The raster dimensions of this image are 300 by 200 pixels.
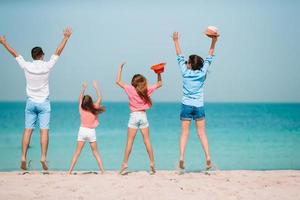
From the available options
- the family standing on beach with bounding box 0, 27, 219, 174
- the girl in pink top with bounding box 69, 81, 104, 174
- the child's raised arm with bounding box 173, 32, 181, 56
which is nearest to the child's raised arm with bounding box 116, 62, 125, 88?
the family standing on beach with bounding box 0, 27, 219, 174

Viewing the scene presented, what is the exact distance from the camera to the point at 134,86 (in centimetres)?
905

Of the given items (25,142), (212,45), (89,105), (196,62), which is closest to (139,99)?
(89,105)

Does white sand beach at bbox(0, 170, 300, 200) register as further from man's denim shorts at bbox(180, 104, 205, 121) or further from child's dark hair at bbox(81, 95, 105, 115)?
child's dark hair at bbox(81, 95, 105, 115)

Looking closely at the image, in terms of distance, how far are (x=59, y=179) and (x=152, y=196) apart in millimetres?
1779

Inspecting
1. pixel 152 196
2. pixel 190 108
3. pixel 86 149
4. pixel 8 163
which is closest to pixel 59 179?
pixel 152 196

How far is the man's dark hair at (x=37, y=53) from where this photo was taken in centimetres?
899

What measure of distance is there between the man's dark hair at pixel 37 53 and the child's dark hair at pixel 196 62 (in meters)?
2.52

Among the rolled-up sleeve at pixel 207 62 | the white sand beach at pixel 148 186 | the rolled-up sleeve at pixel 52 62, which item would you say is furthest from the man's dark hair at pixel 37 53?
the rolled-up sleeve at pixel 207 62

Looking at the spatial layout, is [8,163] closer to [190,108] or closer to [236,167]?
[236,167]

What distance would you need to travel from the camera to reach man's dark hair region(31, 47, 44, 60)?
899 cm

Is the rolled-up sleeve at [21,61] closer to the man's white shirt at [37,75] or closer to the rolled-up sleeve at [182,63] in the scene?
the man's white shirt at [37,75]

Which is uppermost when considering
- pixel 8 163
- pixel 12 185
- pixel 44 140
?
pixel 44 140

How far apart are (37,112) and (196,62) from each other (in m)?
2.81

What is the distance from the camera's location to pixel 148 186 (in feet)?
26.9
